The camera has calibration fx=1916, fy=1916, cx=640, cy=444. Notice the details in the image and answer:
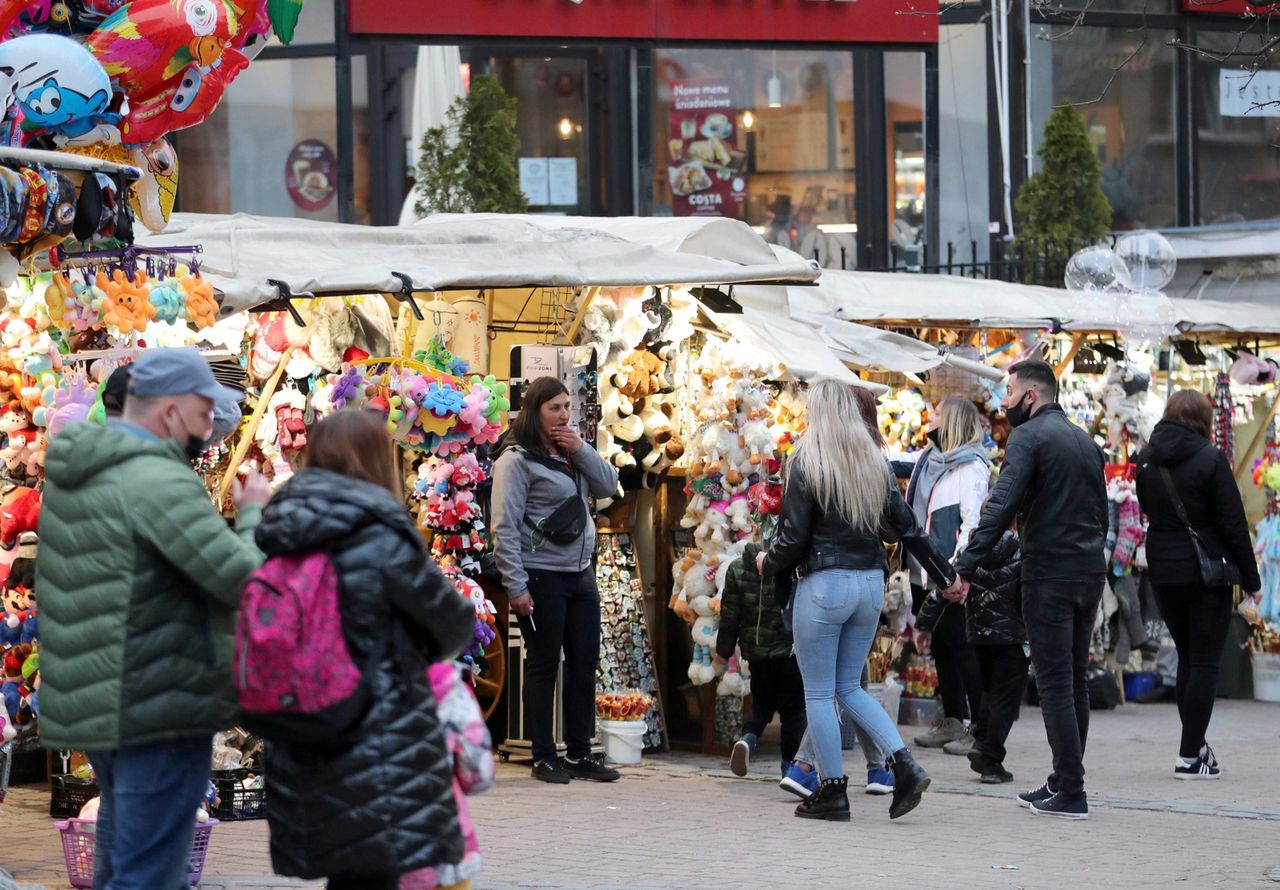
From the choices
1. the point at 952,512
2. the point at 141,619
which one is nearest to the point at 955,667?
the point at 952,512

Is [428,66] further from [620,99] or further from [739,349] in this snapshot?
[739,349]

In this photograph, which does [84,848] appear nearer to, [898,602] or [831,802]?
[831,802]

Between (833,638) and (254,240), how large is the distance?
3166mm

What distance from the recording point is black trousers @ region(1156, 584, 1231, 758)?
30.0ft

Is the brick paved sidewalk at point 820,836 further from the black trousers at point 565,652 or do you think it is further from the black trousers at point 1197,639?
the black trousers at point 1197,639

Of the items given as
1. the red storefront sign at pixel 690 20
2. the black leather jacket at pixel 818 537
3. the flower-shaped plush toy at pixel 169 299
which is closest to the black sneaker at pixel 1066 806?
the black leather jacket at pixel 818 537

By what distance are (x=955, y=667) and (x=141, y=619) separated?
22.0 ft

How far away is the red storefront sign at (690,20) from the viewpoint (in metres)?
15.4

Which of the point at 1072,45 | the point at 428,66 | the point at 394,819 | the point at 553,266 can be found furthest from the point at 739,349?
the point at 1072,45

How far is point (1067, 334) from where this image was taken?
13.1 metres

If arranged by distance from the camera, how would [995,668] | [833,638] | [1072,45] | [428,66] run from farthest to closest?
[1072,45] → [428,66] → [995,668] → [833,638]

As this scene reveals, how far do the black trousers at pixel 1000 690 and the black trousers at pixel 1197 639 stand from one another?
748mm

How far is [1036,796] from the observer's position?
829 centimetres

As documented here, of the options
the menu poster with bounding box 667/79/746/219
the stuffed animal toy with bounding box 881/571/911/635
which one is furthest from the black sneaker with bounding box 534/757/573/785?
the menu poster with bounding box 667/79/746/219
